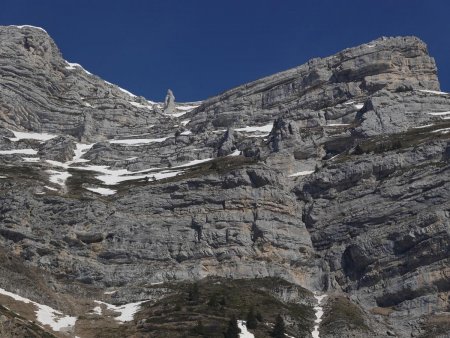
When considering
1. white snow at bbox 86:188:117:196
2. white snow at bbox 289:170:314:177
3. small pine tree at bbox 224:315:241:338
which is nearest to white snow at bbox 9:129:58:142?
white snow at bbox 86:188:117:196

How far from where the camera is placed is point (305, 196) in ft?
415

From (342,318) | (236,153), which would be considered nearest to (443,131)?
(236,153)

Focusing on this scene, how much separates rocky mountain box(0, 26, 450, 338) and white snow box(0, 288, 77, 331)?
0.85 feet

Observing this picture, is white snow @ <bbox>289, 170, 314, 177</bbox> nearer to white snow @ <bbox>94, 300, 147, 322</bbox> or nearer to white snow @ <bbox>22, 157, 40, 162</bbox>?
white snow @ <bbox>94, 300, 147, 322</bbox>

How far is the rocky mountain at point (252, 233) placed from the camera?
313 ft

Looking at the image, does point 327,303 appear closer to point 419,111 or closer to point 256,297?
point 256,297

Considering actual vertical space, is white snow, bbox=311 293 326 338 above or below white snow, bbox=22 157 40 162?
below

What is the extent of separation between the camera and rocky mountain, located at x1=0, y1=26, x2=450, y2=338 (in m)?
95.4

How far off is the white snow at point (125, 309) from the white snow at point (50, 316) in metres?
5.75

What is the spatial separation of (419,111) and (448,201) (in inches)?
1757

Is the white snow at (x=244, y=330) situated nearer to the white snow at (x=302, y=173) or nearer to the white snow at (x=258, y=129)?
the white snow at (x=302, y=173)

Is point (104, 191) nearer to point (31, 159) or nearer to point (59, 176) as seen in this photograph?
point (59, 176)

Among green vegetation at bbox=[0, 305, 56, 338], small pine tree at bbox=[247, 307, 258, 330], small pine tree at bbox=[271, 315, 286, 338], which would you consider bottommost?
green vegetation at bbox=[0, 305, 56, 338]

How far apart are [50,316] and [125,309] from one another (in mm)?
10876
